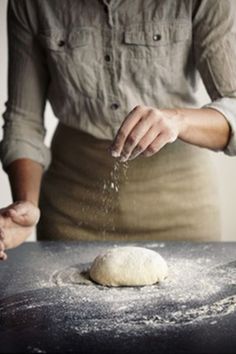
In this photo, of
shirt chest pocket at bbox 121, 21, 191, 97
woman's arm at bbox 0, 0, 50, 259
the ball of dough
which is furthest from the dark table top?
shirt chest pocket at bbox 121, 21, 191, 97

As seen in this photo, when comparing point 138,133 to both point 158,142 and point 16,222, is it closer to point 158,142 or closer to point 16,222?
point 158,142

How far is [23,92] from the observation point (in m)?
1.56

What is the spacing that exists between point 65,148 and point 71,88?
0.17 metres

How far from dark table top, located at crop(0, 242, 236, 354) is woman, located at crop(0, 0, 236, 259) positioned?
116 mm

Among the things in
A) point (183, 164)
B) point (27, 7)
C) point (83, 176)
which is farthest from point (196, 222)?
point (27, 7)

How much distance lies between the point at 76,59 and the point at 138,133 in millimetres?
443

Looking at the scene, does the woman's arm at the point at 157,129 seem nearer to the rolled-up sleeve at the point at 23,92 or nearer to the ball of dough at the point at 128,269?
the ball of dough at the point at 128,269

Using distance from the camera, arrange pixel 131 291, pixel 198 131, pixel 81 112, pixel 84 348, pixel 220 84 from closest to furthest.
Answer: pixel 84 348 < pixel 131 291 < pixel 198 131 < pixel 220 84 < pixel 81 112

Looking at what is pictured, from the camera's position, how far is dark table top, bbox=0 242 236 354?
91 centimetres

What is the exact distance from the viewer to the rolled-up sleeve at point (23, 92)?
1528 mm

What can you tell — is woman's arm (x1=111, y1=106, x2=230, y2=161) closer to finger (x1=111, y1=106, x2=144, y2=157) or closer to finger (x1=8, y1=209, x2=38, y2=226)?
finger (x1=111, y1=106, x2=144, y2=157)

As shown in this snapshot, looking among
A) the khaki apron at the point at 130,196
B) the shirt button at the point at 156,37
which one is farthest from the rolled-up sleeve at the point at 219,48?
the khaki apron at the point at 130,196

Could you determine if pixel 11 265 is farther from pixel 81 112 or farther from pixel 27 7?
pixel 27 7

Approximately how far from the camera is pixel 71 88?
1497mm
